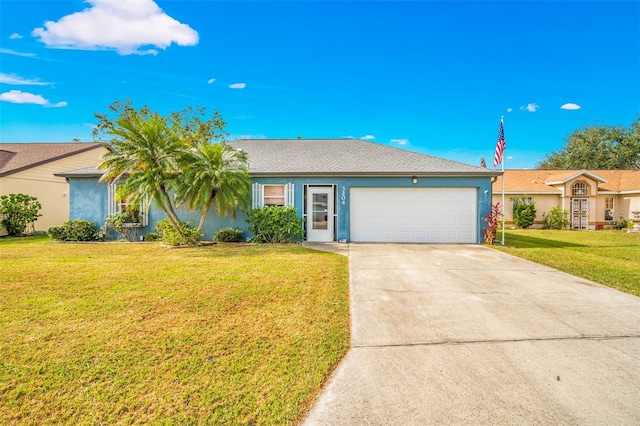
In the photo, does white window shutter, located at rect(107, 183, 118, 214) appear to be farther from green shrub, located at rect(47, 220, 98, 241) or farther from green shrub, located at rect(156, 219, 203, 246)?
green shrub, located at rect(156, 219, 203, 246)

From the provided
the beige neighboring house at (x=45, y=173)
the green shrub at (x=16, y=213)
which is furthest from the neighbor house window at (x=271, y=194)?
the beige neighboring house at (x=45, y=173)

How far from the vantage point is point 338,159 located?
12070mm

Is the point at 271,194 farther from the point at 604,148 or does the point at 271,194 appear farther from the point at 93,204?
the point at 604,148

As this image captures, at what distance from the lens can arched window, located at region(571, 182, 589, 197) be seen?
18.9 metres

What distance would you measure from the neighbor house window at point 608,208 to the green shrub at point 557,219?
3.29 metres

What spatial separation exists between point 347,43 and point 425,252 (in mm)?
10969

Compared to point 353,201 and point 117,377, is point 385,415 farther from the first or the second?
point 353,201

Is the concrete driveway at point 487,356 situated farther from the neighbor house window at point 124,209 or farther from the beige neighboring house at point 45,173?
the beige neighboring house at point 45,173

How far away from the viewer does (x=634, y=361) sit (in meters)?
2.89

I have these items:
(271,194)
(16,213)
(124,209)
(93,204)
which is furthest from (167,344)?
(16,213)

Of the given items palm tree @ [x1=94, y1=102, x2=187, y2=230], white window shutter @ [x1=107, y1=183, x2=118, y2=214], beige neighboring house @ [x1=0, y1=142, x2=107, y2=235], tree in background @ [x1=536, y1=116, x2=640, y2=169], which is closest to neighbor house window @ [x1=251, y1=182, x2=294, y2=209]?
palm tree @ [x1=94, y1=102, x2=187, y2=230]

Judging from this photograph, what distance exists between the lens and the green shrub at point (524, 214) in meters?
18.5

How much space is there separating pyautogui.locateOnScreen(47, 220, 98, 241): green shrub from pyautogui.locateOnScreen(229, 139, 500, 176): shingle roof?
6409 millimetres

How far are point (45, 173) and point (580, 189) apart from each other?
30.3 meters
